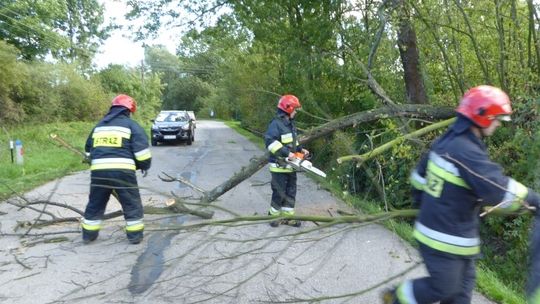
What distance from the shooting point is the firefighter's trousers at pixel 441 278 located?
295 cm

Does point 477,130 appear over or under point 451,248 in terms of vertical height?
over

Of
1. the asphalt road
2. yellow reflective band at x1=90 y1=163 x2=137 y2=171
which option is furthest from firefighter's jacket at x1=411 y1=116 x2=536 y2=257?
yellow reflective band at x1=90 y1=163 x2=137 y2=171

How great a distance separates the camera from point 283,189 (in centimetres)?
663

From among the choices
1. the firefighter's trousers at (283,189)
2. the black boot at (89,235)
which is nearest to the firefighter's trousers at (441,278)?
the firefighter's trousers at (283,189)

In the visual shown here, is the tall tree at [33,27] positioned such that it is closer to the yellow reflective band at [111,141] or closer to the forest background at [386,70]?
the forest background at [386,70]

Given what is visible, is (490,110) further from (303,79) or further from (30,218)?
(303,79)

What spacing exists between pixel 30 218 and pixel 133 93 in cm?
3589

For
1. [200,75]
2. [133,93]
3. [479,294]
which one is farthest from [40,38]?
[200,75]

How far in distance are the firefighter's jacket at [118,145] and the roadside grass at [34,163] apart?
43 centimetres

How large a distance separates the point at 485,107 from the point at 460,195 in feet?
1.80

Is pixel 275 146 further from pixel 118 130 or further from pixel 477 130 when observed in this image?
pixel 477 130

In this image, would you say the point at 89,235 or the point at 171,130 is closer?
the point at 89,235

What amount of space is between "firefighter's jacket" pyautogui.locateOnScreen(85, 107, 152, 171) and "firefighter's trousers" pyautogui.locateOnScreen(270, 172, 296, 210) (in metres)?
1.81

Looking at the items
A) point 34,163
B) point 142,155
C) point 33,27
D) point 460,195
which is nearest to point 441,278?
Result: point 460,195
